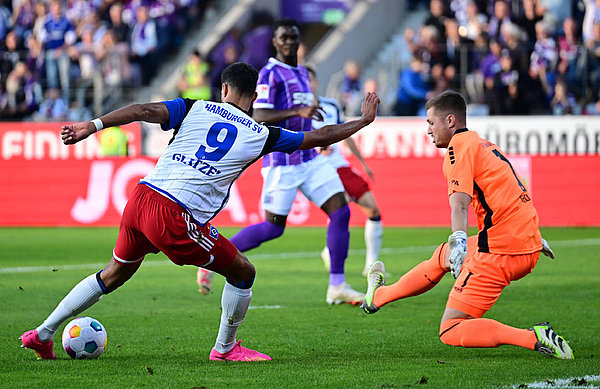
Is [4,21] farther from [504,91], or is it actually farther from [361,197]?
[361,197]

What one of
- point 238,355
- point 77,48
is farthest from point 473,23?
point 238,355

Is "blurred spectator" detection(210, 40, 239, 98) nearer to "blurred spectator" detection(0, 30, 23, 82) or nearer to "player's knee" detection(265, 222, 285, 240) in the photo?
"blurred spectator" detection(0, 30, 23, 82)

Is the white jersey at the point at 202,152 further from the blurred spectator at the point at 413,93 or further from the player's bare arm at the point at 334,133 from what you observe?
the blurred spectator at the point at 413,93

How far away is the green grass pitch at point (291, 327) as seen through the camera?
18.2ft

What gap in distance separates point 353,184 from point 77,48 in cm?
1381

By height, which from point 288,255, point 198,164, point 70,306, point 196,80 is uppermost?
point 198,164

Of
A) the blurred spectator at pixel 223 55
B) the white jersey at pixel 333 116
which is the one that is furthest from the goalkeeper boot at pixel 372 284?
the blurred spectator at pixel 223 55

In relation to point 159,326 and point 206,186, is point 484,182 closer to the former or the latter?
point 206,186

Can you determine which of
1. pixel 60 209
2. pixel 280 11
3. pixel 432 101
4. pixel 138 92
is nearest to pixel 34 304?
pixel 432 101

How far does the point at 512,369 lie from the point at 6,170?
46.7 feet

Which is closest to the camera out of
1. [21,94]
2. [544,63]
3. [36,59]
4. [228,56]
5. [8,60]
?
[544,63]

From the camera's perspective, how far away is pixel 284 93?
29.3ft

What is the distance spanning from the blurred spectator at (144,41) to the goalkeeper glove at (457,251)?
19.2 meters

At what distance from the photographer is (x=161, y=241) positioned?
578 centimetres
